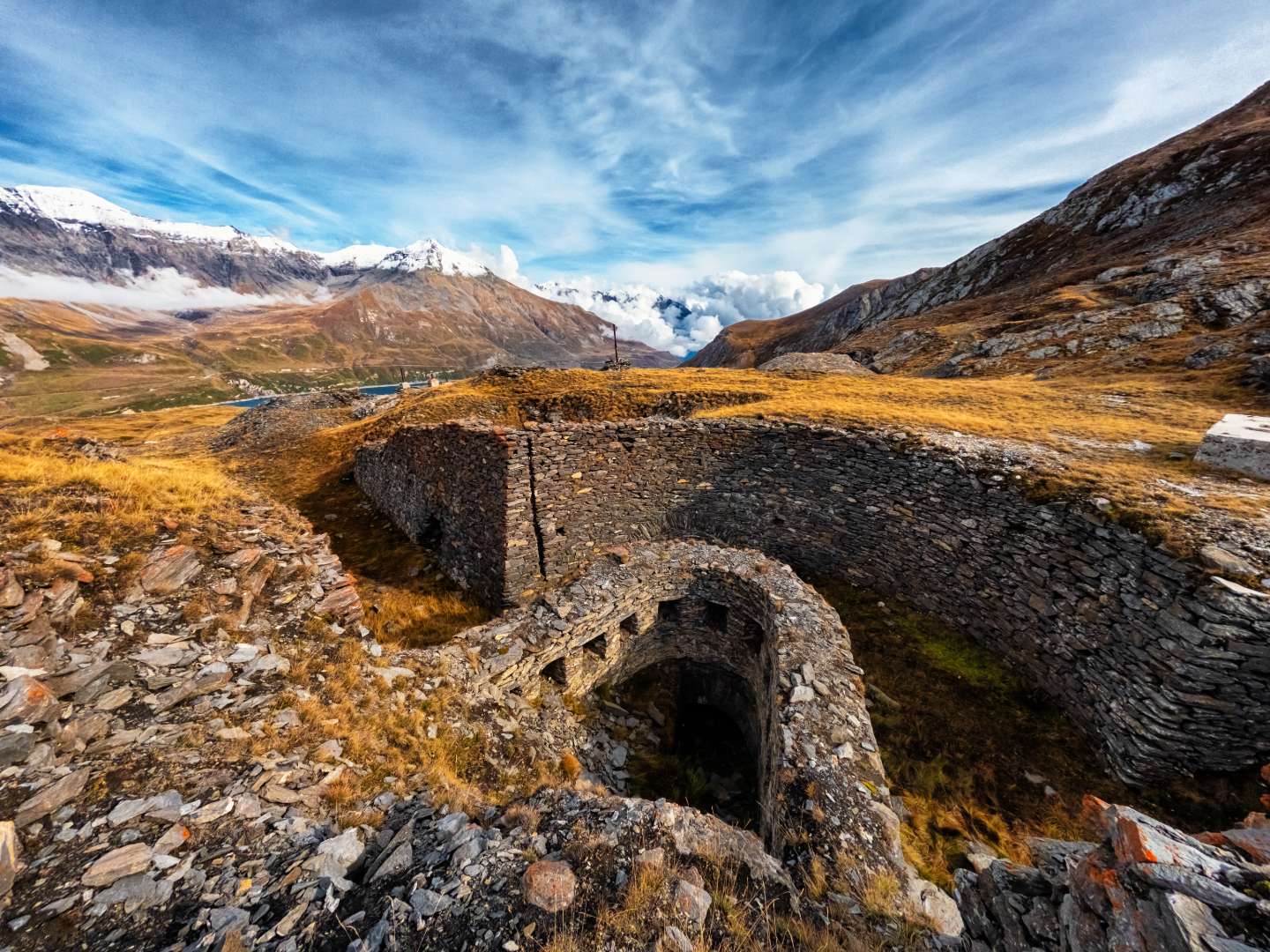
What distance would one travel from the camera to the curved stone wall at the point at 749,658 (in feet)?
21.9

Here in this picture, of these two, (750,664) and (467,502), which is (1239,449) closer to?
(750,664)

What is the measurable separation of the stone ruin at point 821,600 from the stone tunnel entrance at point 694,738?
0.71ft

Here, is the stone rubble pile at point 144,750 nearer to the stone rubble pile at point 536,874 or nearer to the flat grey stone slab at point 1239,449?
the stone rubble pile at point 536,874

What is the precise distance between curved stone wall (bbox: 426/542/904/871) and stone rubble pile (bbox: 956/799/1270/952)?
6.74 ft

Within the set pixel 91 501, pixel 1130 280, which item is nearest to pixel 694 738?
pixel 91 501

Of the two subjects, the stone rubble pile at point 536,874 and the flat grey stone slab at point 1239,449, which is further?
the flat grey stone slab at point 1239,449

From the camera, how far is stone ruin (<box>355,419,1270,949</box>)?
252 inches

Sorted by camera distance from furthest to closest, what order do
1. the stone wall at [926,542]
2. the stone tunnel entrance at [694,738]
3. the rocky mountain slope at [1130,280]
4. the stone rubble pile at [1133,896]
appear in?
the rocky mountain slope at [1130,280], the stone tunnel entrance at [694,738], the stone wall at [926,542], the stone rubble pile at [1133,896]

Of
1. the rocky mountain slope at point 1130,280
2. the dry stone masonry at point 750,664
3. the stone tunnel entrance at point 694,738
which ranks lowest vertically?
the stone tunnel entrance at point 694,738

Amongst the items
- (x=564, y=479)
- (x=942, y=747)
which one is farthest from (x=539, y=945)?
(x=564, y=479)

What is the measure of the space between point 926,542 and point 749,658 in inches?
252

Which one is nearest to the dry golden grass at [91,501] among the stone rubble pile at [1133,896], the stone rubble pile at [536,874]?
the stone rubble pile at [536,874]

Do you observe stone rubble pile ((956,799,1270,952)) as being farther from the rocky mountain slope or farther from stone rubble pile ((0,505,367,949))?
the rocky mountain slope

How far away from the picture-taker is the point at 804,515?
1633 centimetres
